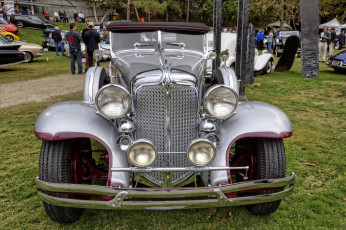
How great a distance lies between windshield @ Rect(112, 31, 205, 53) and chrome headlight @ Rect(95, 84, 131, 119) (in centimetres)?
Result: 135

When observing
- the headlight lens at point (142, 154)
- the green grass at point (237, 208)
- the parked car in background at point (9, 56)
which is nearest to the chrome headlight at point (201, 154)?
the headlight lens at point (142, 154)

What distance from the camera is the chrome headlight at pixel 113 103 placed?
2254 mm

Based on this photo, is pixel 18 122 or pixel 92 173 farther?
pixel 18 122

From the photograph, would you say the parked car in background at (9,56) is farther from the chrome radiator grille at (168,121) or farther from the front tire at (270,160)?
the front tire at (270,160)

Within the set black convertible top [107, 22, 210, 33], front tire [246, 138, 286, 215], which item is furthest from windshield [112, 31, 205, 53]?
front tire [246, 138, 286, 215]

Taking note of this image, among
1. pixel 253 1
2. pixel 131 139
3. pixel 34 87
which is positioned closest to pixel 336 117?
pixel 131 139

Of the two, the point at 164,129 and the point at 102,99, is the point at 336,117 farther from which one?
the point at 102,99

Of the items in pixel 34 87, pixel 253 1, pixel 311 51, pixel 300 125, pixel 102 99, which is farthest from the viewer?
pixel 253 1

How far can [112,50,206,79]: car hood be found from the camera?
269 cm

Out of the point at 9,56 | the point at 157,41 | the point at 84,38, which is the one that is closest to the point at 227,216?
the point at 157,41

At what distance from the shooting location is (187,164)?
2434mm

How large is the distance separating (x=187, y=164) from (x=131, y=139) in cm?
53

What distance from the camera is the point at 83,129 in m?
2.33

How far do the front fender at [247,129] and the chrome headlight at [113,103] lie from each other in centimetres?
87
